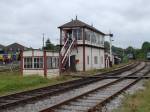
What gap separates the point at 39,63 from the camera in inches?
1447

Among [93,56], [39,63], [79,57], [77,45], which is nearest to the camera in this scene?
[39,63]

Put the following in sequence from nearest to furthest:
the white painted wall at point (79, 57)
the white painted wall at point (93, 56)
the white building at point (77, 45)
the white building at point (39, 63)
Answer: the white building at point (39, 63) → the white building at point (77, 45) → the white painted wall at point (79, 57) → the white painted wall at point (93, 56)

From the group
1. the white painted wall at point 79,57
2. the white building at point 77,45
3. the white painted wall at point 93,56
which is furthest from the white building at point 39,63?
the white painted wall at point 93,56

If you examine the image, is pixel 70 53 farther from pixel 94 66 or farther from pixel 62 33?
pixel 94 66

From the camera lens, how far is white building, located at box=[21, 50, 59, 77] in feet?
119

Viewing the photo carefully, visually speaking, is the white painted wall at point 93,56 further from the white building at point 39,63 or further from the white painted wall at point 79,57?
the white building at point 39,63

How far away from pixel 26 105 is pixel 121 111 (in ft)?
12.4

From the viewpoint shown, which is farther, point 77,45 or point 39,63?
point 77,45

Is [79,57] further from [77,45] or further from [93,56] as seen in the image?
[93,56]

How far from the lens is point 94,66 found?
173ft

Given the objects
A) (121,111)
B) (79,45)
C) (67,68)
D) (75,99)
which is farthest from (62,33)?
(121,111)

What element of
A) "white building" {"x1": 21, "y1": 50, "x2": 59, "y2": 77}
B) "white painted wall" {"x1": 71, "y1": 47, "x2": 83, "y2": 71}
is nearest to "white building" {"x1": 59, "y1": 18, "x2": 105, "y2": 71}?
"white painted wall" {"x1": 71, "y1": 47, "x2": 83, "y2": 71}

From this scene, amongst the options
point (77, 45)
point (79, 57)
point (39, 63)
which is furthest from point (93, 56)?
point (39, 63)

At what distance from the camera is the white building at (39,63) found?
36.2 metres
